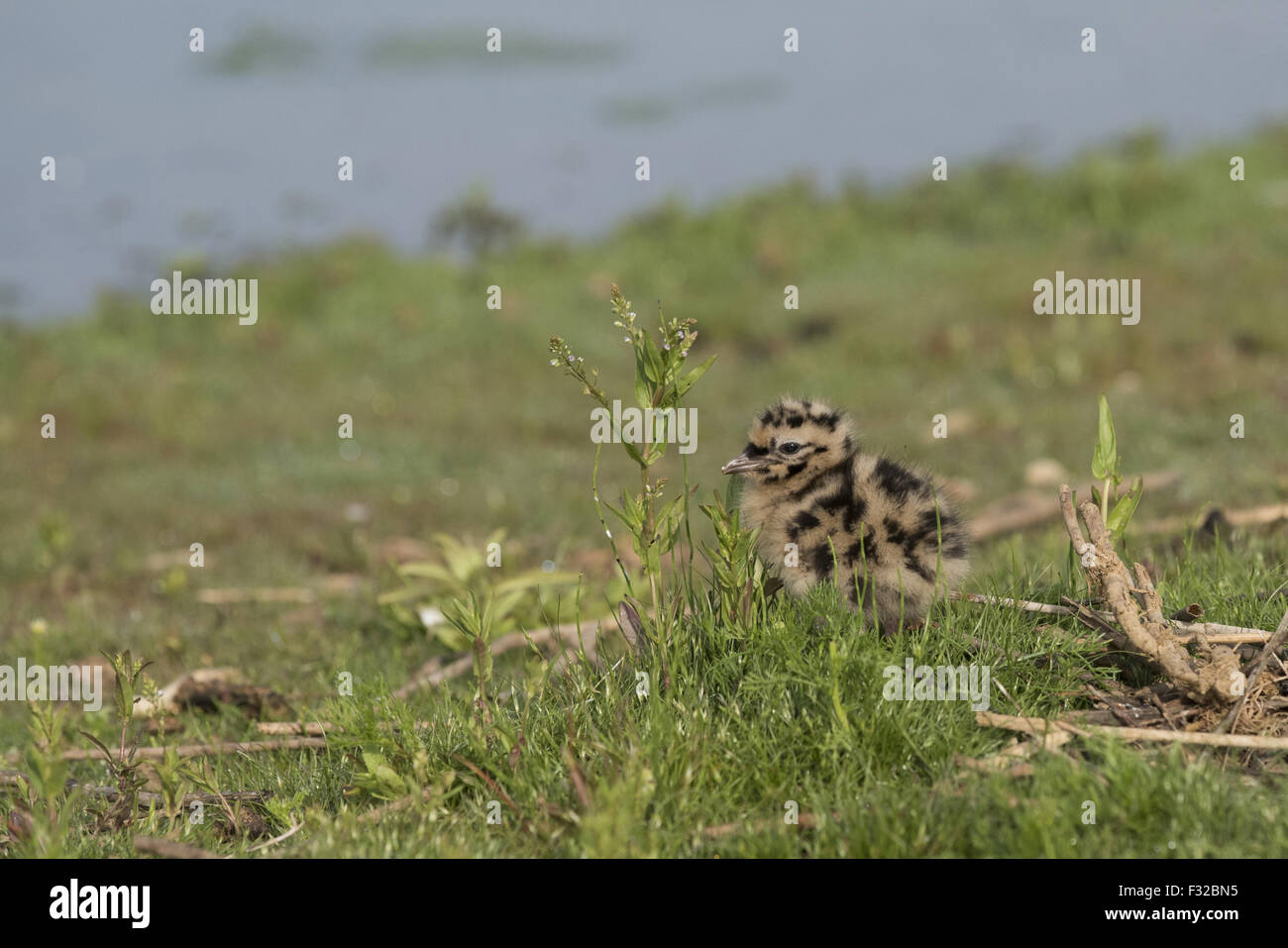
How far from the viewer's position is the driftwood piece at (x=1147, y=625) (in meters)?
4.41

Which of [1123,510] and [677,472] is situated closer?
[1123,510]

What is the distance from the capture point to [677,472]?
13336mm

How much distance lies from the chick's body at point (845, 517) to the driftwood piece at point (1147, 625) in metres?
0.57

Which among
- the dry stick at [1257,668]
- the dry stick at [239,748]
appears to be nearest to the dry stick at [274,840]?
the dry stick at [239,748]

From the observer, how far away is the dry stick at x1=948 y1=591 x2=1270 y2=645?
476 cm

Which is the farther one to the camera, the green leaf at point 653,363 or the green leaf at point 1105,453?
the green leaf at point 1105,453

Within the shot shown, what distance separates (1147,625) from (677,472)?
8802 mm

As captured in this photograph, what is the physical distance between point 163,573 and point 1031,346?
1164 centimetres

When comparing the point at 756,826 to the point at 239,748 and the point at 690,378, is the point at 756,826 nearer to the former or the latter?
the point at 690,378

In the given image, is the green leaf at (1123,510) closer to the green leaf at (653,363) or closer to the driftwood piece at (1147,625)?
the driftwood piece at (1147,625)

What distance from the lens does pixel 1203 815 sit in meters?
3.81

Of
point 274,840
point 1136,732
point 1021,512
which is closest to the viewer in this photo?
point 1136,732

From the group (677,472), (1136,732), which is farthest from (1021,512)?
(1136,732)
